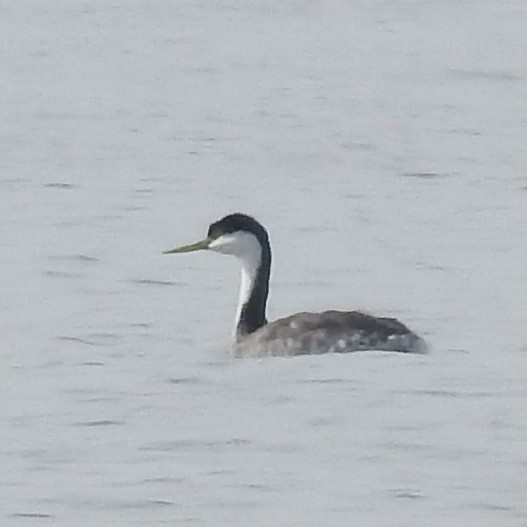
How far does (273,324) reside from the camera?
1778 cm

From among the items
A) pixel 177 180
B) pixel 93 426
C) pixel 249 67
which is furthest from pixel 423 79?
pixel 93 426

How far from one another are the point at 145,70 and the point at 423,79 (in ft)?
10.6

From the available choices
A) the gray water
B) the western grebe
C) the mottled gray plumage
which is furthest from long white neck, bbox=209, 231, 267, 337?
the mottled gray plumage

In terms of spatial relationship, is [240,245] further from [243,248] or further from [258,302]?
[258,302]

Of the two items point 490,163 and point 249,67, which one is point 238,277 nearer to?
point 490,163

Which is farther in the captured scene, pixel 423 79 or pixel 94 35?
pixel 94 35

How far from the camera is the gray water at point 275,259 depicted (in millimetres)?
14492

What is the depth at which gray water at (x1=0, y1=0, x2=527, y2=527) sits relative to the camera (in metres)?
14.5

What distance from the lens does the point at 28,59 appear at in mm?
32594

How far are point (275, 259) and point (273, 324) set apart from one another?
3.42 meters

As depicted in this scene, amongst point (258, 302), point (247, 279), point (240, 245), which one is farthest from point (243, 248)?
point (258, 302)

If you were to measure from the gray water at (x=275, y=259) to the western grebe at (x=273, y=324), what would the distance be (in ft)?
0.46

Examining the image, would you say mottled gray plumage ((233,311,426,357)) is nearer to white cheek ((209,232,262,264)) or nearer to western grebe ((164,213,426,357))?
western grebe ((164,213,426,357))

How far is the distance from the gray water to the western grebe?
141mm
